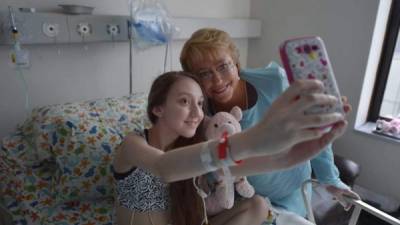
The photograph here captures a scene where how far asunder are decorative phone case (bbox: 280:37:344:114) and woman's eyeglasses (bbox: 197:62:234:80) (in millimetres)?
582

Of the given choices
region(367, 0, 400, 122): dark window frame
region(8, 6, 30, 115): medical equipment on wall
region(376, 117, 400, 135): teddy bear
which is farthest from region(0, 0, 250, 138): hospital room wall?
region(376, 117, 400, 135): teddy bear

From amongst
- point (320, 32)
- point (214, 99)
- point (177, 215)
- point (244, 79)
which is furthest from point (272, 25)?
point (177, 215)

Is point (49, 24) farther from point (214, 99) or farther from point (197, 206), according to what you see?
point (197, 206)

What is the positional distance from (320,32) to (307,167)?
4.35 ft

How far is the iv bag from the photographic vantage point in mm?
1694

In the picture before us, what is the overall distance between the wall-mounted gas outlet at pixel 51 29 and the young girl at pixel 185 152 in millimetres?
769

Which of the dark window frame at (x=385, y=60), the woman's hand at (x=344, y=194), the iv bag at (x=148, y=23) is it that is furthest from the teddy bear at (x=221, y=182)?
the dark window frame at (x=385, y=60)

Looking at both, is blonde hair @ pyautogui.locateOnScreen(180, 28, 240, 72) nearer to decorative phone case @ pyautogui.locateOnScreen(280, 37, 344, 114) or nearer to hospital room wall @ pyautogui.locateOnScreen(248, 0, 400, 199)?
decorative phone case @ pyautogui.locateOnScreen(280, 37, 344, 114)

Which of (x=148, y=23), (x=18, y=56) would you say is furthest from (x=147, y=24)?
(x=18, y=56)

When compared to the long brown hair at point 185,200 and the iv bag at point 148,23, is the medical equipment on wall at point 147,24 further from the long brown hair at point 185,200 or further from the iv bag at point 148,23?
the long brown hair at point 185,200

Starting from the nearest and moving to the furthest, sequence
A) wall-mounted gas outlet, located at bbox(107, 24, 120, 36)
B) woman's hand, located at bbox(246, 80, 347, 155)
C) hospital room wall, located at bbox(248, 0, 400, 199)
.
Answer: woman's hand, located at bbox(246, 80, 347, 155) < wall-mounted gas outlet, located at bbox(107, 24, 120, 36) < hospital room wall, located at bbox(248, 0, 400, 199)

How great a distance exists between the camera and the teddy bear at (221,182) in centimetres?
110

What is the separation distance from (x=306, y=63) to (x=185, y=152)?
30cm

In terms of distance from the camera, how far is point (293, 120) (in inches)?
21.1
